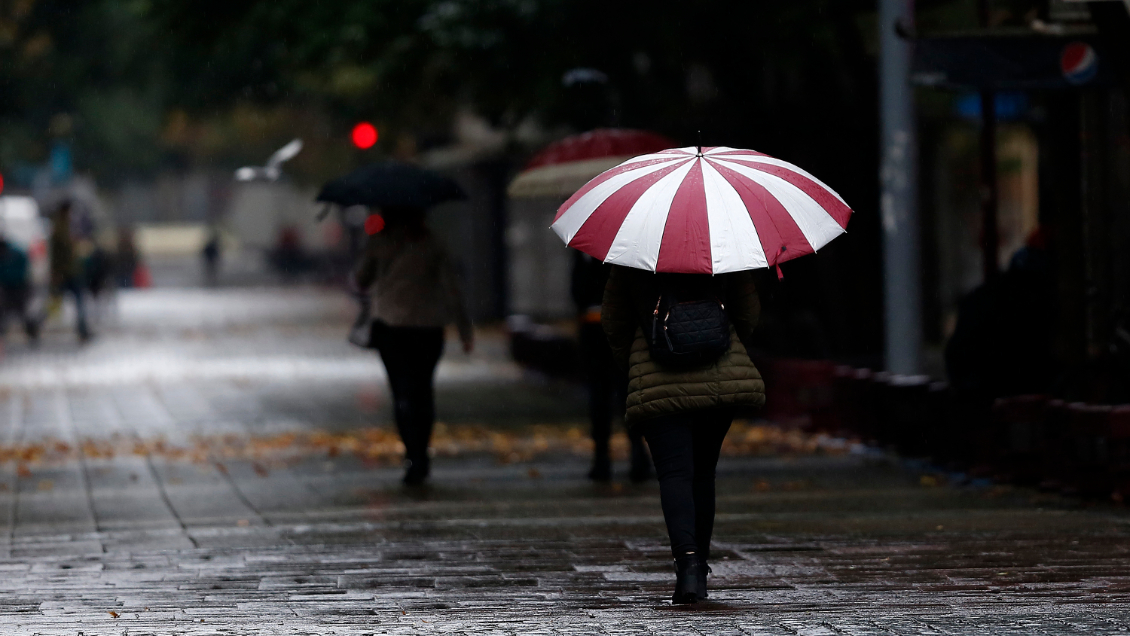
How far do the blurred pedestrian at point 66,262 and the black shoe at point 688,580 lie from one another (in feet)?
66.7

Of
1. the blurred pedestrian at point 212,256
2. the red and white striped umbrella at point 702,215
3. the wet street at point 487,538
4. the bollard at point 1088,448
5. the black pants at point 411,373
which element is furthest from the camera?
the blurred pedestrian at point 212,256

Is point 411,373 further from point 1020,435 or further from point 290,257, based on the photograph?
point 290,257

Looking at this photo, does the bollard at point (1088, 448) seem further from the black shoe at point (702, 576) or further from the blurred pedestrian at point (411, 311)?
the blurred pedestrian at point (411, 311)

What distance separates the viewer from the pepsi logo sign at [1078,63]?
10594mm

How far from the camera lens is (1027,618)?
5.88m

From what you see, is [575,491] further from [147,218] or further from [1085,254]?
[147,218]

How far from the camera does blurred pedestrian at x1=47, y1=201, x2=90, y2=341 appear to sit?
25.1 m

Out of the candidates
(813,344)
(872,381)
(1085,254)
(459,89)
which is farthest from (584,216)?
(459,89)

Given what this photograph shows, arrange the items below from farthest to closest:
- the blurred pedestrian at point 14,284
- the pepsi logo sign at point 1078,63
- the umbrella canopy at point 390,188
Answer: the blurred pedestrian at point 14,284
the pepsi logo sign at point 1078,63
the umbrella canopy at point 390,188

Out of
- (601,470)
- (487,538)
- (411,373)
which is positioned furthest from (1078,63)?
(487,538)

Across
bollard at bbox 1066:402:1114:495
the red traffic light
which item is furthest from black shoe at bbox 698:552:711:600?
the red traffic light

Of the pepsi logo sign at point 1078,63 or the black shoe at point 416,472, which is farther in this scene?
the pepsi logo sign at point 1078,63

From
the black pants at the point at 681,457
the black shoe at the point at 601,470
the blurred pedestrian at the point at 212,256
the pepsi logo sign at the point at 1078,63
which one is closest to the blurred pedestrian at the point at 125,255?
the blurred pedestrian at the point at 212,256

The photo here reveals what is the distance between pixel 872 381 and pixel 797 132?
5137 mm
